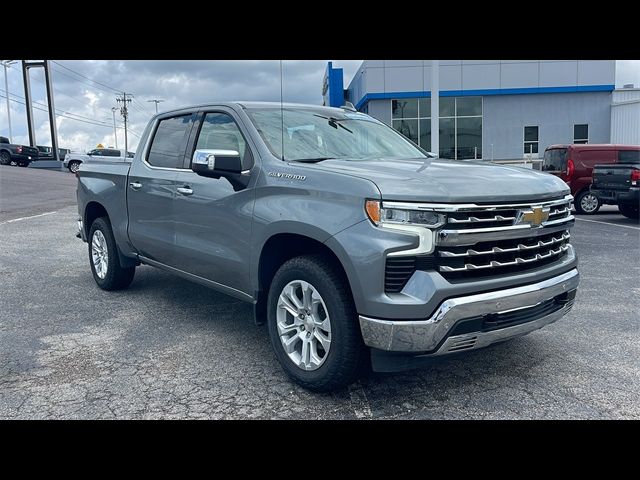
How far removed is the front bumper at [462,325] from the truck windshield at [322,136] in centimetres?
155

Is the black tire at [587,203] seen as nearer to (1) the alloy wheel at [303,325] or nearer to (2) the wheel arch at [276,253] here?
(2) the wheel arch at [276,253]

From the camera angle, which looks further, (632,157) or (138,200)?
(632,157)

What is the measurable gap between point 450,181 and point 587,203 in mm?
12874

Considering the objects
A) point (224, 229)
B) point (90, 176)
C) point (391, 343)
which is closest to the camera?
point (391, 343)

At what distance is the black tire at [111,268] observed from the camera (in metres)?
6.38

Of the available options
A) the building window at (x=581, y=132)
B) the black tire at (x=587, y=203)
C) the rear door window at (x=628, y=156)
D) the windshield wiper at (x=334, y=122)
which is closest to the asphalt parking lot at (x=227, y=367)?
the windshield wiper at (x=334, y=122)

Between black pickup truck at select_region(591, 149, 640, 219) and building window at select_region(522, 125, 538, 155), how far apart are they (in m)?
19.2

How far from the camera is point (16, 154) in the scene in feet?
121

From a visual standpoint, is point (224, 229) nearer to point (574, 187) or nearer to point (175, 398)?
point (175, 398)

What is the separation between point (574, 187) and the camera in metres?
14.9

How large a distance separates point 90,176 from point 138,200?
1364 millimetres

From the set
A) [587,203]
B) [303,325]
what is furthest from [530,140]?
[303,325]

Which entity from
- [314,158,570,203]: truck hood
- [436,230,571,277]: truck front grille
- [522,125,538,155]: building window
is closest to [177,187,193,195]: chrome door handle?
[314,158,570,203]: truck hood
